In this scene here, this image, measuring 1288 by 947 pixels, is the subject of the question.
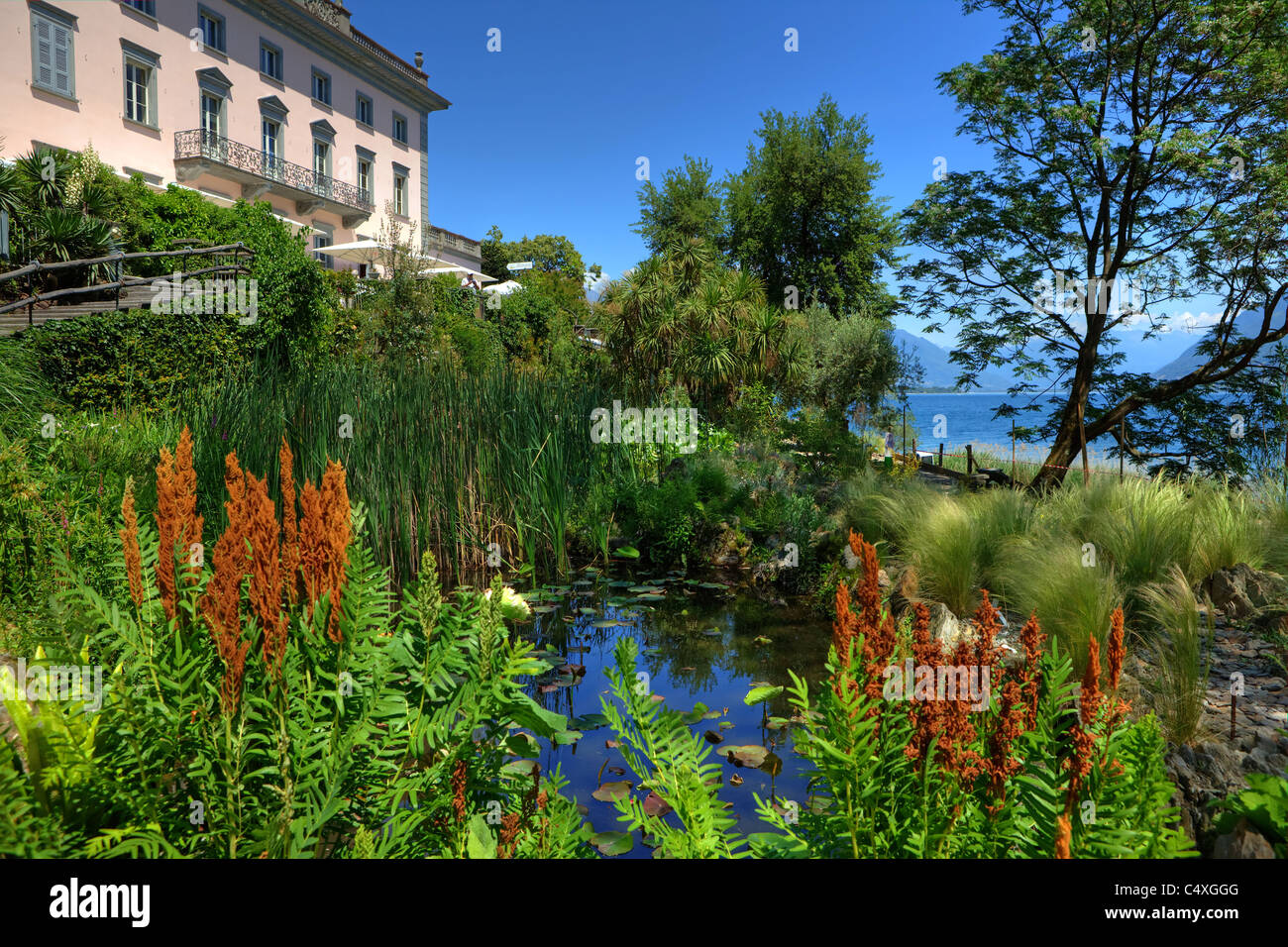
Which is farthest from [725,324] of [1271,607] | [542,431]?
[1271,607]

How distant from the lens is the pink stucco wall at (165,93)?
1449cm

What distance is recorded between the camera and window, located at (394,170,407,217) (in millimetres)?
28217

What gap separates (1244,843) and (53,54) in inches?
848

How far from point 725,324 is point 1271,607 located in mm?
7992

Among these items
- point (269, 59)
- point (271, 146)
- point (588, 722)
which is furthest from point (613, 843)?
point (269, 59)

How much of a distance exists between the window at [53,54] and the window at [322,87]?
8726mm

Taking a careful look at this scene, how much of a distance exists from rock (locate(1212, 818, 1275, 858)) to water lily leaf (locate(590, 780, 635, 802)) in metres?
1.82

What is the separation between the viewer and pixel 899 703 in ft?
4.11

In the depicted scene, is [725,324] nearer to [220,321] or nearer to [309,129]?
[220,321]

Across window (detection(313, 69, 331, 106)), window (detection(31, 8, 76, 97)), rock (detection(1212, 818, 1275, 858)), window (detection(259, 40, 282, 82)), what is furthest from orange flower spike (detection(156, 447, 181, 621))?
window (detection(313, 69, 331, 106))

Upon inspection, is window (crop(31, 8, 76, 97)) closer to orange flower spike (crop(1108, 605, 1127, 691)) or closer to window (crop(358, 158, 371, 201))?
window (crop(358, 158, 371, 201))

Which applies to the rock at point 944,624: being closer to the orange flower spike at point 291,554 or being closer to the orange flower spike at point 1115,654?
the orange flower spike at point 1115,654

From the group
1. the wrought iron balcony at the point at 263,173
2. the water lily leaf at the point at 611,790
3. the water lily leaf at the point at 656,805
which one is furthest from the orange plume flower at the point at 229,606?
the wrought iron balcony at the point at 263,173

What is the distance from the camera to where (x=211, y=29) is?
19.7 metres
